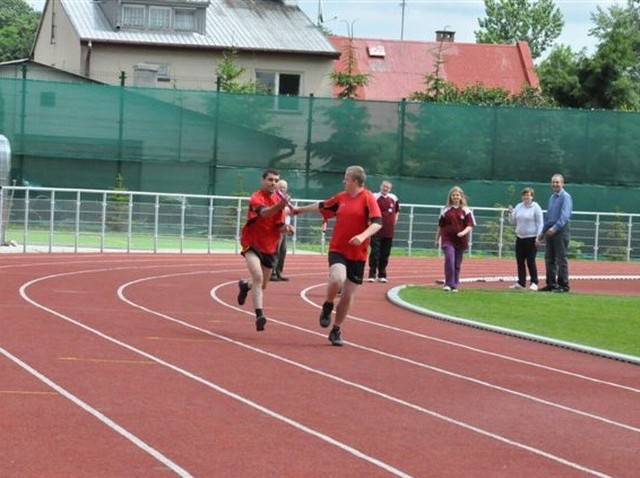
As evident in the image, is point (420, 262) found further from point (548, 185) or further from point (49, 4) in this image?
point (49, 4)

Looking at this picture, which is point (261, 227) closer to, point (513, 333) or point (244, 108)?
point (513, 333)

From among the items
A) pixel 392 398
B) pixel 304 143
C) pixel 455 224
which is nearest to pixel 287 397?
pixel 392 398

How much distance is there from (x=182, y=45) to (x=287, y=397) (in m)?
47.1

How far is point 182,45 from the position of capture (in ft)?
190

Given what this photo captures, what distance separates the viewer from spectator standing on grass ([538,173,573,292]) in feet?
80.1

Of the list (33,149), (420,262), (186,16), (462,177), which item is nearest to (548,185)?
(462,177)

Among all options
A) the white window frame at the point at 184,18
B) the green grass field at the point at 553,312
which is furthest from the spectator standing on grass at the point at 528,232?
the white window frame at the point at 184,18

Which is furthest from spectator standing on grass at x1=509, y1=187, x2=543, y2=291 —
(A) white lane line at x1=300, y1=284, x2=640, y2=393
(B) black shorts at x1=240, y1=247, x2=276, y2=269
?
(B) black shorts at x1=240, y1=247, x2=276, y2=269

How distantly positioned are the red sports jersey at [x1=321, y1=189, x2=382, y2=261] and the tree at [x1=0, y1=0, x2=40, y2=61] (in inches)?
3445

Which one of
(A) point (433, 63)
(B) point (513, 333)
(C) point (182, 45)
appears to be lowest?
(B) point (513, 333)

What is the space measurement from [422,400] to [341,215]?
3.91 metres

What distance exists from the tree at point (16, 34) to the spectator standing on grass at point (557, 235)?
79324mm

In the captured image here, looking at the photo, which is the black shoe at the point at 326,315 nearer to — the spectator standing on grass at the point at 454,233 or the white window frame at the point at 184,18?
the spectator standing on grass at the point at 454,233

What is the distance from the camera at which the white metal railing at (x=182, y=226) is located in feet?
104
